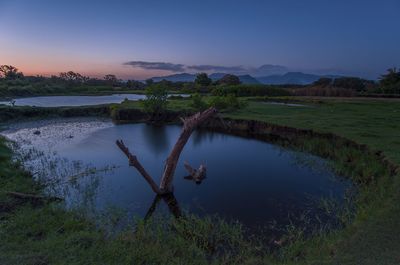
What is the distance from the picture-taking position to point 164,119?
24.8 metres

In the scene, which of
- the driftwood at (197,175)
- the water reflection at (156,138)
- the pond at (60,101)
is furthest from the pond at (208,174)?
the pond at (60,101)

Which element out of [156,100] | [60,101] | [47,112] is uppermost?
[156,100]

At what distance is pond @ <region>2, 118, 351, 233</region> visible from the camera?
8.31m

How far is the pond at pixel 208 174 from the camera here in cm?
831

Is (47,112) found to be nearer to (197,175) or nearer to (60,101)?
(60,101)

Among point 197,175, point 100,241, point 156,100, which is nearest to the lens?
point 100,241

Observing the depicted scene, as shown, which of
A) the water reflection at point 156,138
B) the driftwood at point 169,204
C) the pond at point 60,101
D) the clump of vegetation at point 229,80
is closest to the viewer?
the driftwood at point 169,204

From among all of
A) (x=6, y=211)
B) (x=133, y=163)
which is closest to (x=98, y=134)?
(x=133, y=163)

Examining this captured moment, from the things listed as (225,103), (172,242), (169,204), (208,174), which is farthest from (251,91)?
(172,242)

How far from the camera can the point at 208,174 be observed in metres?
11.4

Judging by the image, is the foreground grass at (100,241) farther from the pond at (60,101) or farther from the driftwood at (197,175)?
the pond at (60,101)

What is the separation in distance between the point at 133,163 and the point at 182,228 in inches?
105

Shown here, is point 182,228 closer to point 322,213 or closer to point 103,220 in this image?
point 103,220

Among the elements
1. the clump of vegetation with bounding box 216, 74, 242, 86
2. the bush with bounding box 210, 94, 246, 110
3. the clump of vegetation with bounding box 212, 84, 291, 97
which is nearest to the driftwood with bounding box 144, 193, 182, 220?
the bush with bounding box 210, 94, 246, 110
